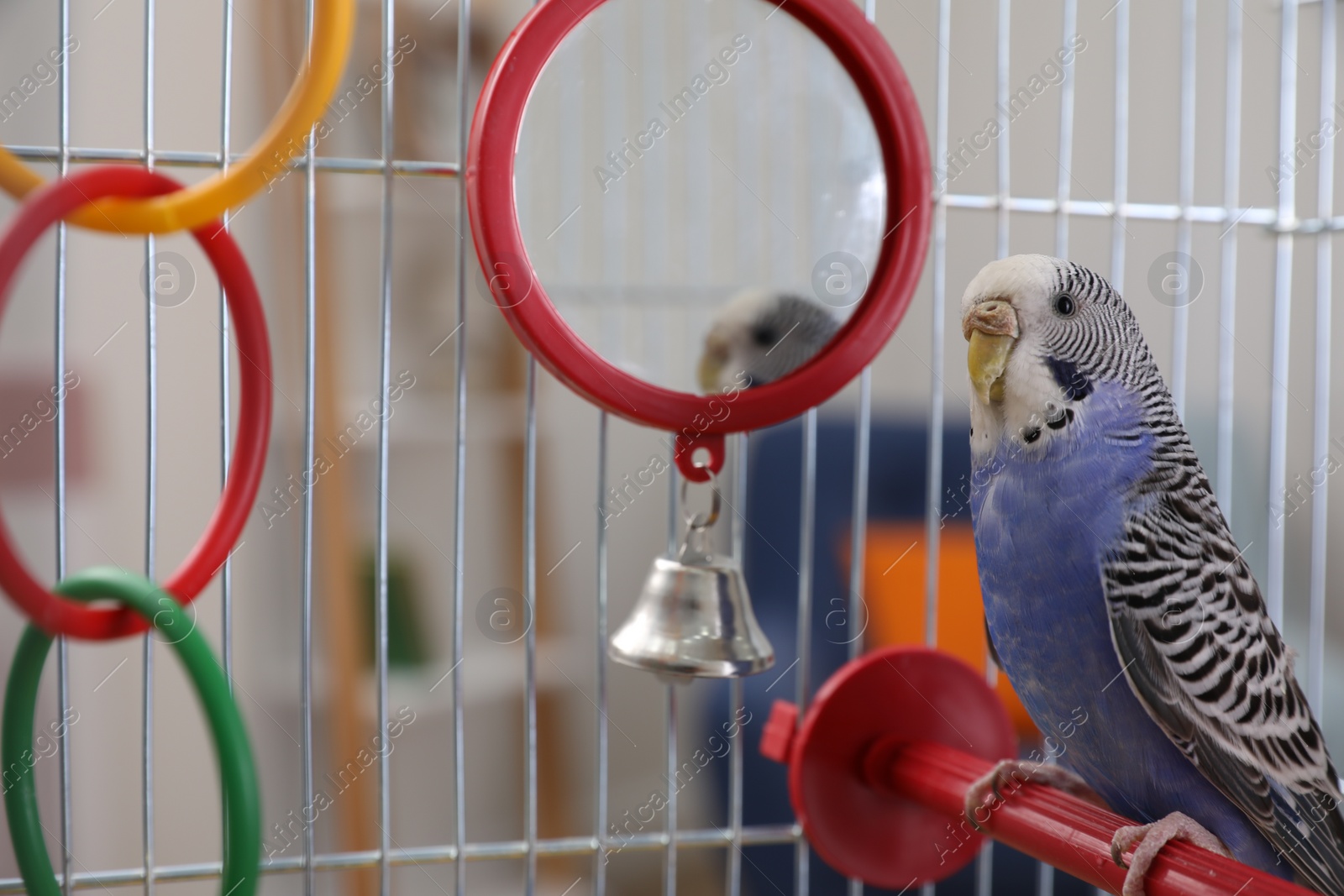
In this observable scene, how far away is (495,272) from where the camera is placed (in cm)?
69

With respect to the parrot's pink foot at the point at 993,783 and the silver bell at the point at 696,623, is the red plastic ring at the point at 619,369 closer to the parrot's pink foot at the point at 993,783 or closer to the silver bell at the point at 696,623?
the silver bell at the point at 696,623

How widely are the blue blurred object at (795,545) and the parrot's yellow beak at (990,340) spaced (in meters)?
0.88

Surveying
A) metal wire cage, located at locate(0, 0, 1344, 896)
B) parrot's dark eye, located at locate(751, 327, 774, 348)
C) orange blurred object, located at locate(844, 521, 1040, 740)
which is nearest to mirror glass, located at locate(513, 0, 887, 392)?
parrot's dark eye, located at locate(751, 327, 774, 348)

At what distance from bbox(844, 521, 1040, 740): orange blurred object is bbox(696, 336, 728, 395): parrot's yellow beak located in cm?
72

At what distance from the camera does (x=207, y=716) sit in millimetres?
638

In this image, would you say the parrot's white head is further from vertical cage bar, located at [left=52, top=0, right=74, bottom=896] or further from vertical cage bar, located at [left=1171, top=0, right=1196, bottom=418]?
vertical cage bar, located at [left=52, top=0, right=74, bottom=896]

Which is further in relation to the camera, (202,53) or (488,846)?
(202,53)

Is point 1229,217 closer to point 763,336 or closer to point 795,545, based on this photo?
point 763,336

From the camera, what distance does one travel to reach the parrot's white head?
619mm

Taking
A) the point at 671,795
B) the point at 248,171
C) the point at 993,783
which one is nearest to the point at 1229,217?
the point at 993,783

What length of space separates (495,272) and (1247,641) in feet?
1.79

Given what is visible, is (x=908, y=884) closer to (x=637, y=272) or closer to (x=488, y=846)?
(x=488, y=846)

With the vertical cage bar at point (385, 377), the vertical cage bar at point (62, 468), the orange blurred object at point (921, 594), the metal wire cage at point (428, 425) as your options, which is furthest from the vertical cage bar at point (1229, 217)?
the vertical cage bar at point (62, 468)

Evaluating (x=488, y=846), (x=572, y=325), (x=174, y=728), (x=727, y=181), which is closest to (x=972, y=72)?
(x=727, y=181)
